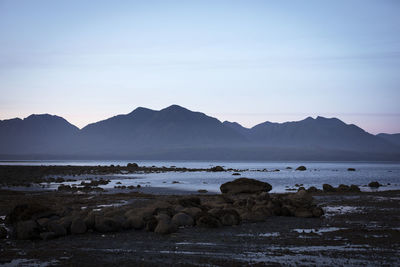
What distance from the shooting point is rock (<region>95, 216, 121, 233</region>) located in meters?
21.4

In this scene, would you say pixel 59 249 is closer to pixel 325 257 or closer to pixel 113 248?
pixel 113 248

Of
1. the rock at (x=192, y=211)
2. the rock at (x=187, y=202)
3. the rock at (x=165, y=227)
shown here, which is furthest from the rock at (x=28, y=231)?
the rock at (x=187, y=202)

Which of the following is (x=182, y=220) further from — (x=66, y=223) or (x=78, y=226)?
(x=66, y=223)

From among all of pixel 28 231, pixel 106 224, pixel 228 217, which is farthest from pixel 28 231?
pixel 228 217

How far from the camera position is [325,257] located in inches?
619

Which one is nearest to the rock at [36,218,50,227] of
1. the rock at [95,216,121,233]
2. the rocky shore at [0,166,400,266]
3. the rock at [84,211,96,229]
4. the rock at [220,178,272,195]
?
the rocky shore at [0,166,400,266]

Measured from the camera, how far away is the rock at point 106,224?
21375 mm

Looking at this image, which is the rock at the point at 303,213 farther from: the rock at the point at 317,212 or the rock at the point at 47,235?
the rock at the point at 47,235

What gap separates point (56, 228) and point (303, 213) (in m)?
14.2

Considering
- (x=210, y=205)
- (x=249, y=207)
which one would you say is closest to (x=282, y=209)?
(x=249, y=207)

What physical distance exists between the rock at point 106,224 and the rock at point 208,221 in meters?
4.14

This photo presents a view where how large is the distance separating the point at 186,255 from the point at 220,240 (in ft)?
10.9

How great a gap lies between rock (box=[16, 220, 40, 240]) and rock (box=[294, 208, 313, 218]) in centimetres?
1483

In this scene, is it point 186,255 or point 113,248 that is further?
point 113,248
